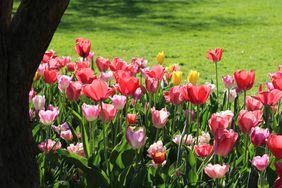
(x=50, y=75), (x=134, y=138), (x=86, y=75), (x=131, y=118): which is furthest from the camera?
(x=50, y=75)

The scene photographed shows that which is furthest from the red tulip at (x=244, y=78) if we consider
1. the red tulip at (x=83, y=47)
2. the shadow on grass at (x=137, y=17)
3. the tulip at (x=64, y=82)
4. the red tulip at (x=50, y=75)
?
the shadow on grass at (x=137, y=17)

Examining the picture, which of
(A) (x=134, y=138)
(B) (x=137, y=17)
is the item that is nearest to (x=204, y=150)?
(A) (x=134, y=138)

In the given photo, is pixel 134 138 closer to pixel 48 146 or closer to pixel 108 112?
pixel 108 112

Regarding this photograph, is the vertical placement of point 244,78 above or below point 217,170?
above

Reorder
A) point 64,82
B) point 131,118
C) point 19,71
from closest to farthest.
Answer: point 19,71 → point 131,118 → point 64,82

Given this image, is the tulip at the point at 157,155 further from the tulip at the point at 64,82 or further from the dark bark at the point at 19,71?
the tulip at the point at 64,82

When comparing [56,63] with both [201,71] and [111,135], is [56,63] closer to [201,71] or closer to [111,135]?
[111,135]

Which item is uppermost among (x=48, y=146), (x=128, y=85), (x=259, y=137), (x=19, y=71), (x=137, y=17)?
(x=19, y=71)

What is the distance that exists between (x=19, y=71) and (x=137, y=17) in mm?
12224

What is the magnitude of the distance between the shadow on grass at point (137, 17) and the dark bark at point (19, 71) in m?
10.1

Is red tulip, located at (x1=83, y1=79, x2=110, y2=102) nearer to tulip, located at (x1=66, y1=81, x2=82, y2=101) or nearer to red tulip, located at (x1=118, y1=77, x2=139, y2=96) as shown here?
red tulip, located at (x1=118, y1=77, x2=139, y2=96)

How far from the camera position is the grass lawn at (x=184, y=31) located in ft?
32.9

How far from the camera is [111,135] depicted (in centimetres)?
362

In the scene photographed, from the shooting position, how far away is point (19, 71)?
2.65 m
